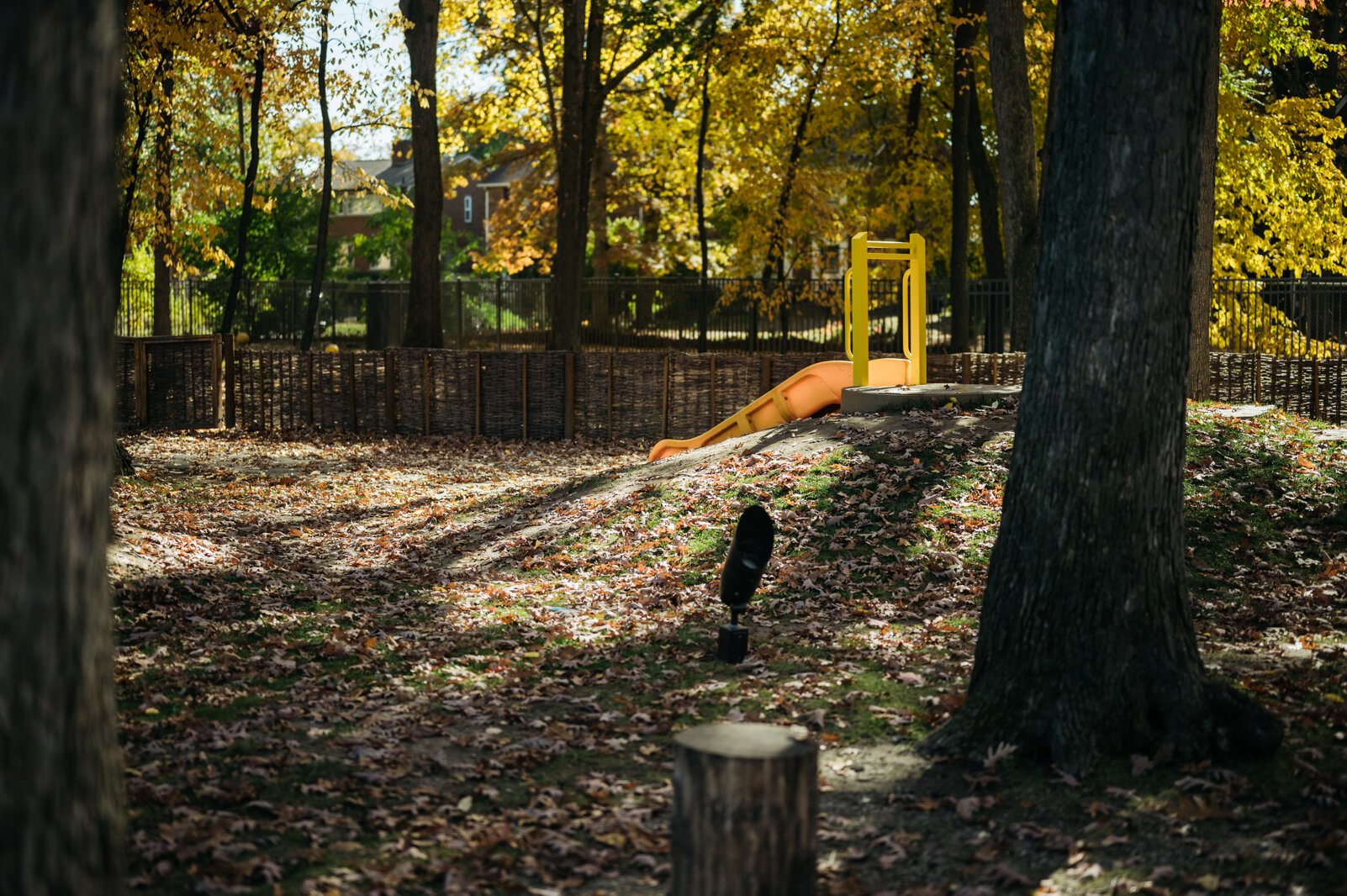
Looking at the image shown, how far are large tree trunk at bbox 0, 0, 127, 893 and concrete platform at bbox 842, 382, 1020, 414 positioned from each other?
1114 cm

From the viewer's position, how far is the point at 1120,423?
18.3 feet

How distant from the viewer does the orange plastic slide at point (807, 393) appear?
1521 centimetres

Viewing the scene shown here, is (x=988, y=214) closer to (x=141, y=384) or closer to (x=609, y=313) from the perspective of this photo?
(x=609, y=313)

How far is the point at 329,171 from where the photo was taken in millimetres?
27891

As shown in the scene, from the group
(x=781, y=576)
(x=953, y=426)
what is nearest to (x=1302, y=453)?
(x=953, y=426)

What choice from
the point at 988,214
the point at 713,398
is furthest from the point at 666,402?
the point at 988,214

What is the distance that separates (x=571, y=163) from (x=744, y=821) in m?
21.5

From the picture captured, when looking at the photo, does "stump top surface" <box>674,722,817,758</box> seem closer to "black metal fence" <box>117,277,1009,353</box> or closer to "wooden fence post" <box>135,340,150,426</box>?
"wooden fence post" <box>135,340,150,426</box>

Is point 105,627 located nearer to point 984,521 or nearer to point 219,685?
point 219,685

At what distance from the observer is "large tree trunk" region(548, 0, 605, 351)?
2342cm

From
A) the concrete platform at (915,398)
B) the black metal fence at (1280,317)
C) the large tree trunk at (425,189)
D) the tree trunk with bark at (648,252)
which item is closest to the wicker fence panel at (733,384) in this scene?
the concrete platform at (915,398)

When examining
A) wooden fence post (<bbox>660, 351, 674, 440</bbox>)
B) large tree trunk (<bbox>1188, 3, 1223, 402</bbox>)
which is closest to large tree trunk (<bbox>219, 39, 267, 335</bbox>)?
wooden fence post (<bbox>660, 351, 674, 440</bbox>)

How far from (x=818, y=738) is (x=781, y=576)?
3.53 m

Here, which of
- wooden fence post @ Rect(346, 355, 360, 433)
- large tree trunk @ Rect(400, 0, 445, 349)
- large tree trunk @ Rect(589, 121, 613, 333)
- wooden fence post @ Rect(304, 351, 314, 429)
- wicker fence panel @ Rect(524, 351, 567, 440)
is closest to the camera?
wicker fence panel @ Rect(524, 351, 567, 440)
